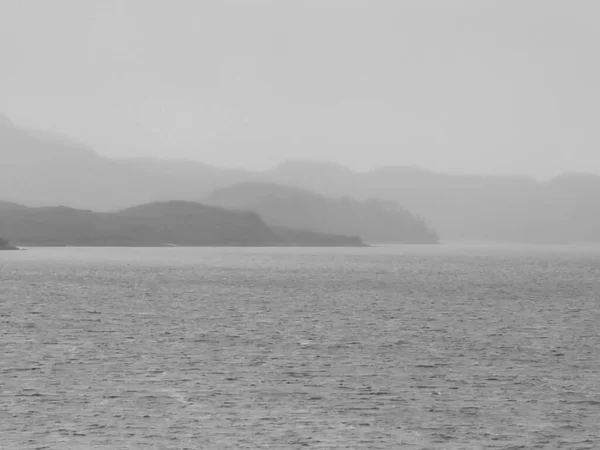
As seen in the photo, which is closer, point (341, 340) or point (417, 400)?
point (417, 400)

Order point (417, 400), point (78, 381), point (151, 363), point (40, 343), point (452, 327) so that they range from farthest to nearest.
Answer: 1. point (452, 327)
2. point (40, 343)
3. point (151, 363)
4. point (78, 381)
5. point (417, 400)

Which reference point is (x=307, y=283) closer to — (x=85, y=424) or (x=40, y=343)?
(x=40, y=343)

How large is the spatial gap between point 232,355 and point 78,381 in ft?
52.6

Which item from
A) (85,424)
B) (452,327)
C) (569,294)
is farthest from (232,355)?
(569,294)

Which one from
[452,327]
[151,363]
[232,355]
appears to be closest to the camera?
[151,363]

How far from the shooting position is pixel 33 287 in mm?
165250

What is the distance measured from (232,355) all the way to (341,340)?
1495 centimetres

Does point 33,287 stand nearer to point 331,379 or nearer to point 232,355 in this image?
point 232,355

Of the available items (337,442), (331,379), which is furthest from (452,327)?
(337,442)

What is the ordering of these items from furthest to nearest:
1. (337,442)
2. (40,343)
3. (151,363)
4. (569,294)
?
1. (569,294)
2. (40,343)
3. (151,363)
4. (337,442)

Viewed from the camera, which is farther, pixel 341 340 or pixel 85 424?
pixel 341 340

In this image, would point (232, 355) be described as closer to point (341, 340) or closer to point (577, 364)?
point (341, 340)

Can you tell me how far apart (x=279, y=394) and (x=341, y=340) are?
2935cm

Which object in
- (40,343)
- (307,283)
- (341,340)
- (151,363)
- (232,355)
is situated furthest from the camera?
(307,283)
